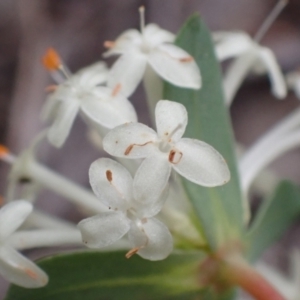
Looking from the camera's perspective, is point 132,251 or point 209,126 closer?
point 132,251

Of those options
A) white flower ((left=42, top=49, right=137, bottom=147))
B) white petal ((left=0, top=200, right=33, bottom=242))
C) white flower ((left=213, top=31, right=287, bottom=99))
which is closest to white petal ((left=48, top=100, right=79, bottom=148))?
white flower ((left=42, top=49, right=137, bottom=147))

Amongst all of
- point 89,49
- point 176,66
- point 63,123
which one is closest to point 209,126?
point 176,66

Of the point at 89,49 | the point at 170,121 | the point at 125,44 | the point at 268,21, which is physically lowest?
the point at 170,121

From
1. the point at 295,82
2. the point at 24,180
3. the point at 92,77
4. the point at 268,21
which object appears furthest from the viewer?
the point at 268,21

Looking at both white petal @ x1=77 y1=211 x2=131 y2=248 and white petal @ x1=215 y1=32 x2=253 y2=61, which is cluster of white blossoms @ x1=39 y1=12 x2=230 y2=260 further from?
white petal @ x1=215 y1=32 x2=253 y2=61

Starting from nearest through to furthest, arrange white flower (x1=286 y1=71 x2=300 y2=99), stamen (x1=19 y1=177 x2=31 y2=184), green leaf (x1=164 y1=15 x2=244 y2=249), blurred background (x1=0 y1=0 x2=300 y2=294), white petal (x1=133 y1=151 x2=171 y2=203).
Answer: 1. white petal (x1=133 y1=151 x2=171 y2=203)
2. green leaf (x1=164 y1=15 x2=244 y2=249)
3. stamen (x1=19 y1=177 x2=31 y2=184)
4. white flower (x1=286 y1=71 x2=300 y2=99)
5. blurred background (x1=0 y1=0 x2=300 y2=294)

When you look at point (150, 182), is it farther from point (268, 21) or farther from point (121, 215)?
point (268, 21)

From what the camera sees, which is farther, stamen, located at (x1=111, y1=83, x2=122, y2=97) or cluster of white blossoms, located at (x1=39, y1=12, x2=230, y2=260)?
stamen, located at (x1=111, y1=83, x2=122, y2=97)

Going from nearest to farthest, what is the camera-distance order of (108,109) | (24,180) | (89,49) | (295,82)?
1. (108,109)
2. (24,180)
3. (295,82)
4. (89,49)

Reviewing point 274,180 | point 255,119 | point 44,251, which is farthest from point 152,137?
point 255,119
